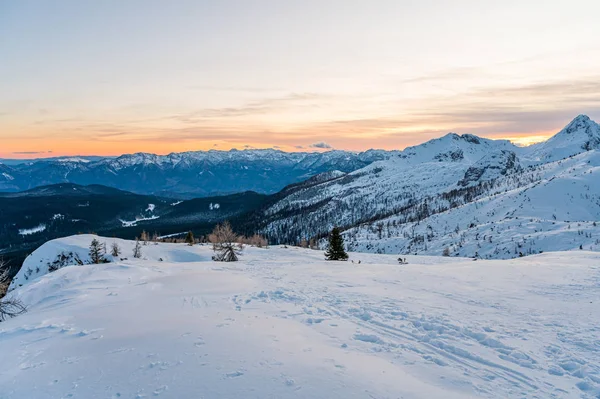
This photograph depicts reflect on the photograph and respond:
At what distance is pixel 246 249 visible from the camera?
1877 inches

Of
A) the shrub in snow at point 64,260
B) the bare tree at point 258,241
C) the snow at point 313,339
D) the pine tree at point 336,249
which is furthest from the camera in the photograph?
the bare tree at point 258,241

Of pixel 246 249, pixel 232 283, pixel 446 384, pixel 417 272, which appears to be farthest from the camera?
pixel 246 249

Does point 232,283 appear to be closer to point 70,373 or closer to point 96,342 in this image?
point 96,342

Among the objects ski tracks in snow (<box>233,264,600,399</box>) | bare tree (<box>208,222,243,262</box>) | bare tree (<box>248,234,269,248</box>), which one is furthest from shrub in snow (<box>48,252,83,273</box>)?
ski tracks in snow (<box>233,264,600,399</box>)

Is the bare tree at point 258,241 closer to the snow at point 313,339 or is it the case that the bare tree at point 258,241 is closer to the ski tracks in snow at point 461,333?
the snow at point 313,339

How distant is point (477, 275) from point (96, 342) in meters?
20.5

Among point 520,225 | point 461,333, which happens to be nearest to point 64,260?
point 461,333

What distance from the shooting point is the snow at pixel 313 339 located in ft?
25.2

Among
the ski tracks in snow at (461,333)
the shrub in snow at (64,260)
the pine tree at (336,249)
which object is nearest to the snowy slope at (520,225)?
the pine tree at (336,249)

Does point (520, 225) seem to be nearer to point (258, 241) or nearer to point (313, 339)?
point (258, 241)

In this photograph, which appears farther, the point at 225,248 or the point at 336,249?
the point at 225,248

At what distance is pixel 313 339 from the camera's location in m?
10.5

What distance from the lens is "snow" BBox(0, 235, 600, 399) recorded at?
7688mm

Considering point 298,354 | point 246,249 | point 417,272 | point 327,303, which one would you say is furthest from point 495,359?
point 246,249
